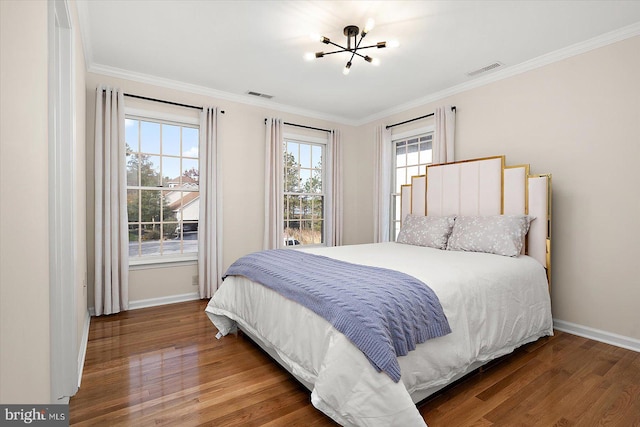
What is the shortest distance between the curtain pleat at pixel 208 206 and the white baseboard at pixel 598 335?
12.3 feet

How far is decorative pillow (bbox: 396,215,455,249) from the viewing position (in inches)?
136

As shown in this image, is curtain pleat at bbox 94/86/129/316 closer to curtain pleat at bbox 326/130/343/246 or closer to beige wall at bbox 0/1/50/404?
beige wall at bbox 0/1/50/404

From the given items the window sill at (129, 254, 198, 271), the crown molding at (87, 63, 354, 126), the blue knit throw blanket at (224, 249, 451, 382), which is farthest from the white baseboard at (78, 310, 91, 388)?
the crown molding at (87, 63, 354, 126)

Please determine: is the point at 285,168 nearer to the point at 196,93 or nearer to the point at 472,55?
the point at 196,93

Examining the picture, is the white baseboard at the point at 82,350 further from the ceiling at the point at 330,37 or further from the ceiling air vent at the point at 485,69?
the ceiling air vent at the point at 485,69

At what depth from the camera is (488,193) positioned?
3.41 meters

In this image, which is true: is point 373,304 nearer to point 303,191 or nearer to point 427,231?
point 427,231

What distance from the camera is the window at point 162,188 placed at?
12.4 feet

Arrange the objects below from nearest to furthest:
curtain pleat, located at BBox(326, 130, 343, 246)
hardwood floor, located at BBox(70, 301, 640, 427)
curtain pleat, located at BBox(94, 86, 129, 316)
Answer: hardwood floor, located at BBox(70, 301, 640, 427) < curtain pleat, located at BBox(94, 86, 129, 316) < curtain pleat, located at BBox(326, 130, 343, 246)

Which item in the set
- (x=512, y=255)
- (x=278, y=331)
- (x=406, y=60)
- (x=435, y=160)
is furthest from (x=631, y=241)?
(x=278, y=331)

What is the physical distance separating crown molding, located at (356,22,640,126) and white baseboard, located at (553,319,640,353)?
8.27 ft

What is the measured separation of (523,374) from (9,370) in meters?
2.72


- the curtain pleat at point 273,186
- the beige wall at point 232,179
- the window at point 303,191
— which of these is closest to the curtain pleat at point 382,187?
the window at point 303,191

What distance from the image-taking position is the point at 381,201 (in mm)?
4914
